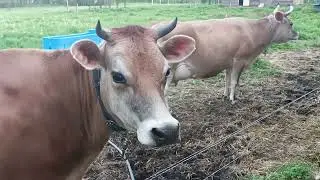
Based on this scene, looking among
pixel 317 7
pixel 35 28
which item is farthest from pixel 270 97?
pixel 317 7

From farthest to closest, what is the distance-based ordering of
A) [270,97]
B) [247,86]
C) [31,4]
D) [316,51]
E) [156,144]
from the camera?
[31,4] < [316,51] < [247,86] < [270,97] < [156,144]

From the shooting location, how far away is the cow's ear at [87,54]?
2971 millimetres

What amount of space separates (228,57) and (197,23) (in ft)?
2.69

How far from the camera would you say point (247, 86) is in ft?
28.6

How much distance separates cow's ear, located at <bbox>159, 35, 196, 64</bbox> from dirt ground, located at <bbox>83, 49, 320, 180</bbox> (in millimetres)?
Answer: 1797

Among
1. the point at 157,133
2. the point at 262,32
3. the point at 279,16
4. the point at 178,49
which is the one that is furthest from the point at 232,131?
the point at 279,16

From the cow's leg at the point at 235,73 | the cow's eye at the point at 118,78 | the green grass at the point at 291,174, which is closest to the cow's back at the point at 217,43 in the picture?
the cow's leg at the point at 235,73

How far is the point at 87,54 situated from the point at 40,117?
1.73 ft

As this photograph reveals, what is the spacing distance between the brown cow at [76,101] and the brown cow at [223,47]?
415 centimetres

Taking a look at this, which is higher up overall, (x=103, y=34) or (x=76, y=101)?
(x=103, y=34)

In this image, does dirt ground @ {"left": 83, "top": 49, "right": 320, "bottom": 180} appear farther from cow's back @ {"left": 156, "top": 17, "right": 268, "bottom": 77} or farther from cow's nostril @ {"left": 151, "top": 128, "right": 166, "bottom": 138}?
cow's nostril @ {"left": 151, "top": 128, "right": 166, "bottom": 138}

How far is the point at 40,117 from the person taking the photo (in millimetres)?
3057

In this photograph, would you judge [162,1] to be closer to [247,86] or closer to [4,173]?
[247,86]

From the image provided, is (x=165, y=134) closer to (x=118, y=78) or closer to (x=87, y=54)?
(x=118, y=78)
